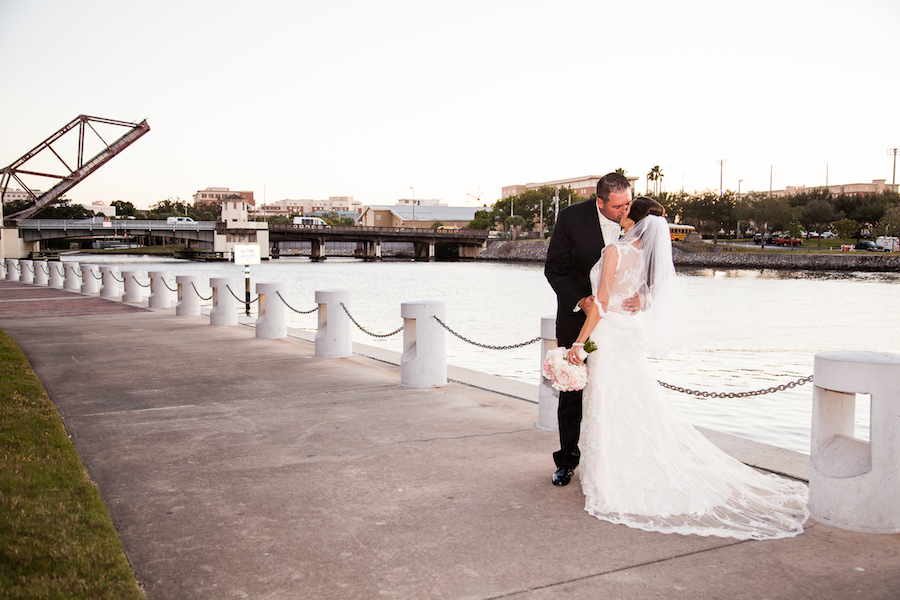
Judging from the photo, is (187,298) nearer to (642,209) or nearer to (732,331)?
(642,209)

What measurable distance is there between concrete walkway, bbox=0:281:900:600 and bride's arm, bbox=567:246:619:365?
102 centimetres

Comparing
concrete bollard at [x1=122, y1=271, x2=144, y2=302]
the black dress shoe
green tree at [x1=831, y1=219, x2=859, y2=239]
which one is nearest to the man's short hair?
the black dress shoe

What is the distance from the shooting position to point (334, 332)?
36.1ft

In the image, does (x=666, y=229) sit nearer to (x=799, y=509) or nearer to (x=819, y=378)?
(x=819, y=378)

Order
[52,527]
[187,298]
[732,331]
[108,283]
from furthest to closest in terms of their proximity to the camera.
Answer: [732,331] → [108,283] → [187,298] → [52,527]

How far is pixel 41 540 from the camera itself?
3695 millimetres

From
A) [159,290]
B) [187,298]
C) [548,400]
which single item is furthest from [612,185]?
[159,290]

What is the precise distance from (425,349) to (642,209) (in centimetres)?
446

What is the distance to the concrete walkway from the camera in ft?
11.4

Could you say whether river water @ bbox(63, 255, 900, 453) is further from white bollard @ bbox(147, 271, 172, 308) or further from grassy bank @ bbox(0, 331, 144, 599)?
grassy bank @ bbox(0, 331, 144, 599)

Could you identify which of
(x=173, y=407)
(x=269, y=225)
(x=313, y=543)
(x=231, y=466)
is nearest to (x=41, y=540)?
(x=313, y=543)

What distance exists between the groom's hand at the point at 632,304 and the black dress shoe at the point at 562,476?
1.28 m

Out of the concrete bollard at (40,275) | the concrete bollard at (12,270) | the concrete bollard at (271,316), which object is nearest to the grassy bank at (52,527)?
the concrete bollard at (271,316)

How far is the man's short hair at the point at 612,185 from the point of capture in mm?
4582
